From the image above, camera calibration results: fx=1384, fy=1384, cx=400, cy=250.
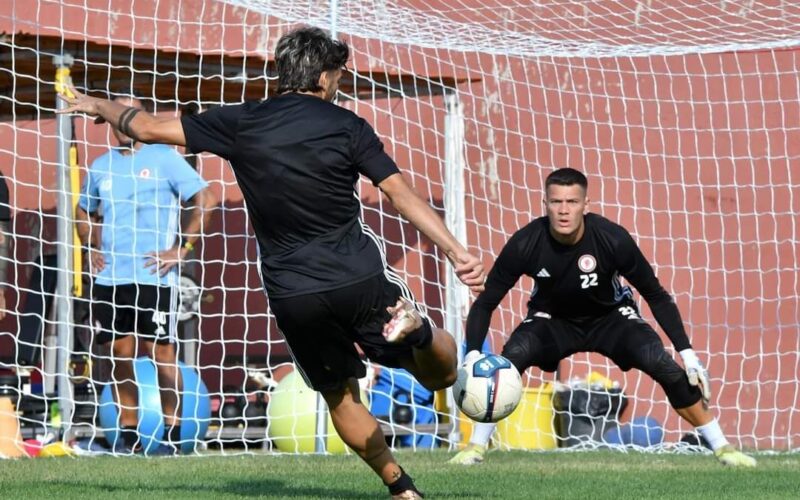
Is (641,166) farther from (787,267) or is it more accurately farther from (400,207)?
(400,207)

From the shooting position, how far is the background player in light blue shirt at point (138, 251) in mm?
9336

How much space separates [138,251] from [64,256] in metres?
0.51

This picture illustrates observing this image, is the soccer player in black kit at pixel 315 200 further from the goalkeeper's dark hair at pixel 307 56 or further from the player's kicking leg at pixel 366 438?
the player's kicking leg at pixel 366 438

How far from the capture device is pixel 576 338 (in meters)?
8.29

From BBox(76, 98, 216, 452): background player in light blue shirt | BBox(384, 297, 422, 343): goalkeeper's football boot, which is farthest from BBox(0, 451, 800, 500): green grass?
BBox(384, 297, 422, 343): goalkeeper's football boot

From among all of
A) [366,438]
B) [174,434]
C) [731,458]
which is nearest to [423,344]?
[366,438]

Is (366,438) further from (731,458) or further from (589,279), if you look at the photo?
(731,458)

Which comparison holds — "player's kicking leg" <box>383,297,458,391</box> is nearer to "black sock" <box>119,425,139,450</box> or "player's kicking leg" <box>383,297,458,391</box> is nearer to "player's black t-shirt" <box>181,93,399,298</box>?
"player's black t-shirt" <box>181,93,399,298</box>

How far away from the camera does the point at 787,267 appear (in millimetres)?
11219

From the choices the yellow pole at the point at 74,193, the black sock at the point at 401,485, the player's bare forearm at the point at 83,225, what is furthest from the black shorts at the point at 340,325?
the yellow pole at the point at 74,193

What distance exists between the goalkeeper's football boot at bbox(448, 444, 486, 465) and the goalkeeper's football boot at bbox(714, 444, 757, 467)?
139 cm

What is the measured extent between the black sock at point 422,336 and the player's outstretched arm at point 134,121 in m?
1.20

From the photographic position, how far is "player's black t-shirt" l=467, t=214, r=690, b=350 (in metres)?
7.96

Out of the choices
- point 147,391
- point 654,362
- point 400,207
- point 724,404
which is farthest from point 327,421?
point 400,207
